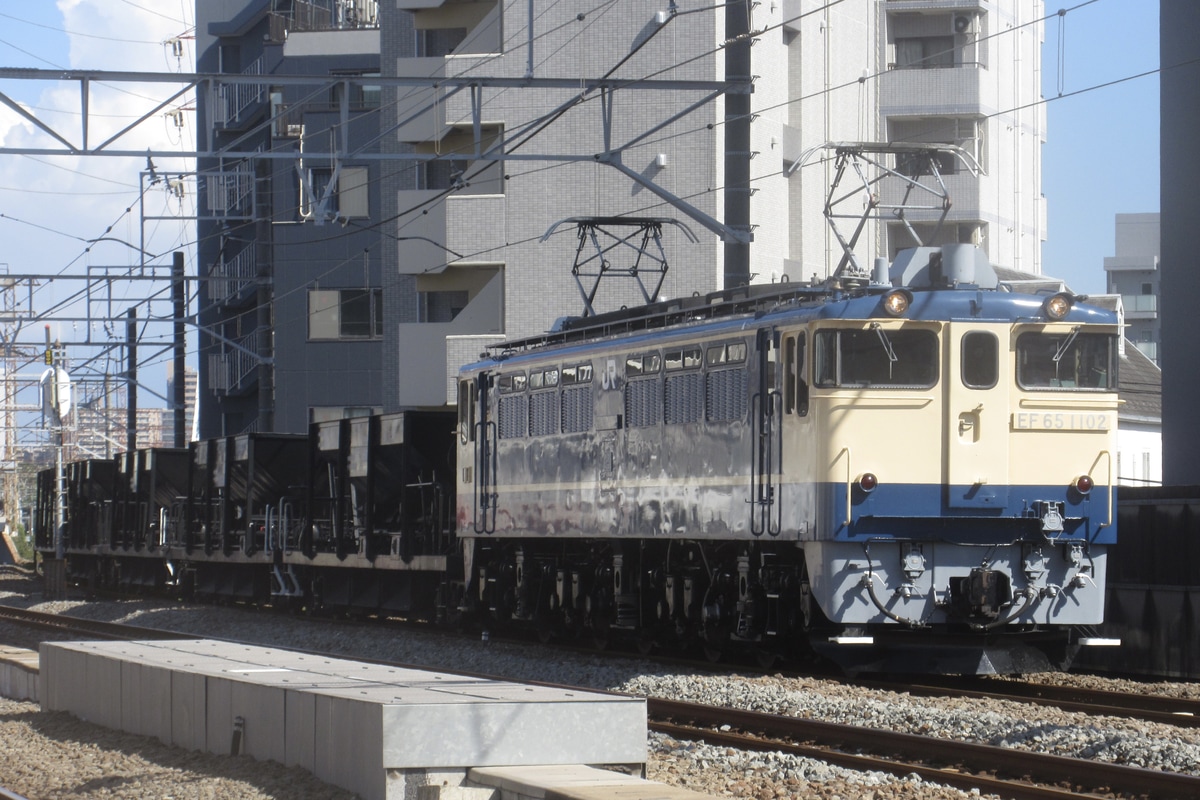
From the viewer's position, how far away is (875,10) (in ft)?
147

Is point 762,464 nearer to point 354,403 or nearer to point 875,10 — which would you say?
point 875,10

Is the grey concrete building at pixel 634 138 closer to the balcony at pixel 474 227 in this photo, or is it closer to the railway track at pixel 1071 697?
the balcony at pixel 474 227

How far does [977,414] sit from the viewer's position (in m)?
15.6

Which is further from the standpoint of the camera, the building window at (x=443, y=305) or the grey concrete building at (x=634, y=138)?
the building window at (x=443, y=305)

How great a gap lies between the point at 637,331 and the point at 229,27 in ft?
154

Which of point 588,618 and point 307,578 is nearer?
point 588,618

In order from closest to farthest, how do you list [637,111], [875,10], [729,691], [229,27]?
[729,691] < [637,111] < [875,10] < [229,27]

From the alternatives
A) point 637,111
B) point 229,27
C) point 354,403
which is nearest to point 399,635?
point 637,111

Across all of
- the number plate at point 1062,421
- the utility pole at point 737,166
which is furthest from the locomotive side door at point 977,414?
the utility pole at point 737,166

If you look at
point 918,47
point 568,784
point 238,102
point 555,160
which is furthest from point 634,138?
point 238,102

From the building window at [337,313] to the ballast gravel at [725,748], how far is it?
31.7 m

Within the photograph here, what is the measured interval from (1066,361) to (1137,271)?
238 feet

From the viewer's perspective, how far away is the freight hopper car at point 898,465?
15297 mm

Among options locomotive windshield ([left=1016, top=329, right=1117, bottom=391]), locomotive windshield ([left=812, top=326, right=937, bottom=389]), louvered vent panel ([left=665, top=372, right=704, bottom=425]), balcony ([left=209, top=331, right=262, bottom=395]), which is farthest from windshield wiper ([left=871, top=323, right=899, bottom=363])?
balcony ([left=209, top=331, right=262, bottom=395])
